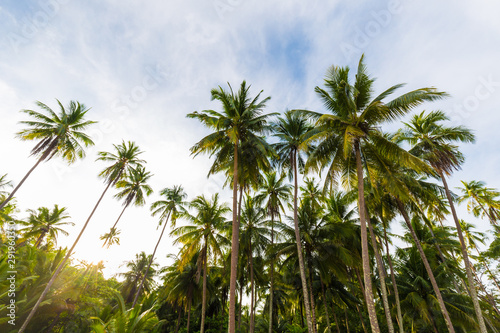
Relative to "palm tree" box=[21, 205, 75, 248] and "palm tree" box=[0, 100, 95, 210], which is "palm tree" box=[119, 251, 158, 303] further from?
"palm tree" box=[0, 100, 95, 210]

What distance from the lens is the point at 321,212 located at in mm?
21328

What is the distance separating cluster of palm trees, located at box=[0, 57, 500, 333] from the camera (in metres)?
12.1

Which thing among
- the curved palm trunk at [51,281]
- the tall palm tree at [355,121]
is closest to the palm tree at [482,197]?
the tall palm tree at [355,121]

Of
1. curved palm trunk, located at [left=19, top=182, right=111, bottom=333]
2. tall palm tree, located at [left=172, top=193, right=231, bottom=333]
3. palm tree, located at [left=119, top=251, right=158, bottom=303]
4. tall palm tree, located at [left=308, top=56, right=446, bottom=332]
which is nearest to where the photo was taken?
tall palm tree, located at [left=308, top=56, right=446, bottom=332]

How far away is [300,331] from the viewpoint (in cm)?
1634

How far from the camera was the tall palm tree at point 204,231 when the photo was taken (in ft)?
63.0

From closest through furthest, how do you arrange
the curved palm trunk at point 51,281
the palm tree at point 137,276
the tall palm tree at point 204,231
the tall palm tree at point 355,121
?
1. the tall palm tree at point 355,121
2. the curved palm trunk at point 51,281
3. the tall palm tree at point 204,231
4. the palm tree at point 137,276

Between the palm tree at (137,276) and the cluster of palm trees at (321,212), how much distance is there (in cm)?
785

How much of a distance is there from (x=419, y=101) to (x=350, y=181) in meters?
5.48

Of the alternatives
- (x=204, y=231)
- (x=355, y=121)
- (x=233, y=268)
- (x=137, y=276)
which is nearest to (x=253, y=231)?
(x=204, y=231)

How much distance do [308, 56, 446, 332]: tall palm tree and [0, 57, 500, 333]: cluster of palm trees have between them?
62mm

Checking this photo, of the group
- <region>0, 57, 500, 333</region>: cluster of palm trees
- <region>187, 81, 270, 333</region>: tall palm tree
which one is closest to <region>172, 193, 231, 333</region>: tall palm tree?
<region>0, 57, 500, 333</region>: cluster of palm trees

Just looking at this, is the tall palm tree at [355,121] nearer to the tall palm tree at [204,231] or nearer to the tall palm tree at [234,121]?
the tall palm tree at [234,121]

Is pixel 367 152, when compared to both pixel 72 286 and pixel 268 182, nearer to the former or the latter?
pixel 268 182
